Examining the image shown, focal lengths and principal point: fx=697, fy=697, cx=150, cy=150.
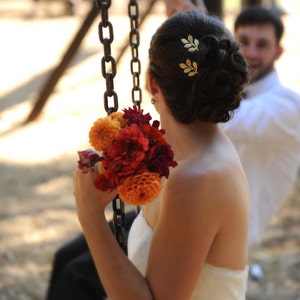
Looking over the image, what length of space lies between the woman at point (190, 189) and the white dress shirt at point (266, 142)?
3.64ft

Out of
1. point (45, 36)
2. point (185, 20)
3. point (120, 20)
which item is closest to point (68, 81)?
point (45, 36)

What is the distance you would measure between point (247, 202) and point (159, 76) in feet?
1.25

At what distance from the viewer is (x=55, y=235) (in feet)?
15.2

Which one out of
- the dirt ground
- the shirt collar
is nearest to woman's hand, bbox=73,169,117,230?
the shirt collar

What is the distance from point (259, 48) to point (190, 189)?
64.9 inches

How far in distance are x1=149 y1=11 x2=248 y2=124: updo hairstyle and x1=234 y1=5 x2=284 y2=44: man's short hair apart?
4.91 ft

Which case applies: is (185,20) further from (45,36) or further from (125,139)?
(45,36)

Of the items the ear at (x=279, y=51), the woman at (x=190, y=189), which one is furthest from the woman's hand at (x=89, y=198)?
the ear at (x=279, y=51)

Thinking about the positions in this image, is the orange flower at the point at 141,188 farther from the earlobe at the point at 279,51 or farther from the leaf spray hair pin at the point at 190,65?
the earlobe at the point at 279,51

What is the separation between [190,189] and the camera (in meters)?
1.59

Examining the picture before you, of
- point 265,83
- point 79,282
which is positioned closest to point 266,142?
point 265,83

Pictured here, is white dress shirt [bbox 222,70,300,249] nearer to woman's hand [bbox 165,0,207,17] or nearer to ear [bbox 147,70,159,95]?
woman's hand [bbox 165,0,207,17]

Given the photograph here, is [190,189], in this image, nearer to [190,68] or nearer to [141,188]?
[141,188]

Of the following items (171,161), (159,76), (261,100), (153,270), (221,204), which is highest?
(159,76)
